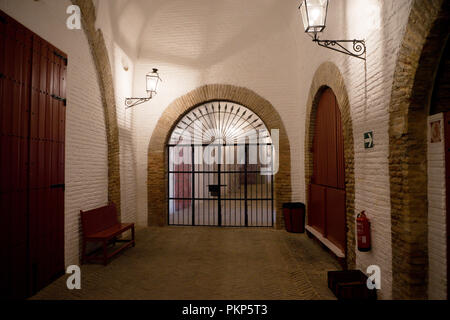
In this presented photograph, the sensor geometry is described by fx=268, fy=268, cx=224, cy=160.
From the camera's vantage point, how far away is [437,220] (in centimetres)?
260

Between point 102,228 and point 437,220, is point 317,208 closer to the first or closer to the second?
point 437,220

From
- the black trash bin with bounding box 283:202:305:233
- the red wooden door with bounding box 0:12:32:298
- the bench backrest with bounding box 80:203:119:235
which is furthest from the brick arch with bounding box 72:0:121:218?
the black trash bin with bounding box 283:202:305:233

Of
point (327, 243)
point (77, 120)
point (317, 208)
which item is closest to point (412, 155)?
point (327, 243)

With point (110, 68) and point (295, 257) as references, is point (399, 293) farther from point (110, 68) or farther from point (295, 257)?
point (110, 68)

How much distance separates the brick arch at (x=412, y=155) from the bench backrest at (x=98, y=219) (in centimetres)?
455

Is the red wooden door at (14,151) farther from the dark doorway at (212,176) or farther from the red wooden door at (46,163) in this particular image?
the dark doorway at (212,176)

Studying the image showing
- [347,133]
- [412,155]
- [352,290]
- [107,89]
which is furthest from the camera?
[107,89]

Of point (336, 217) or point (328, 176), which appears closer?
point (336, 217)

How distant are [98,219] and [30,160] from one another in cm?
187

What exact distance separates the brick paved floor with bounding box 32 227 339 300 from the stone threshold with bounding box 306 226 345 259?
229mm

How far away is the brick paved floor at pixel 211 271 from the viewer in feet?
11.5

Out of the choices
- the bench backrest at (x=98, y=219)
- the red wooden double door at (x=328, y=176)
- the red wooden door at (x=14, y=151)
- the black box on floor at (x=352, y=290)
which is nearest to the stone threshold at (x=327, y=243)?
the red wooden double door at (x=328, y=176)

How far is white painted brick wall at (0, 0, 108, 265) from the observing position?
3877mm

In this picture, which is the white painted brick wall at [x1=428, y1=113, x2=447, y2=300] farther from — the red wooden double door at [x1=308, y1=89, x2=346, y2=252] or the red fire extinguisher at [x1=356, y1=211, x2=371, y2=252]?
the red wooden double door at [x1=308, y1=89, x2=346, y2=252]
